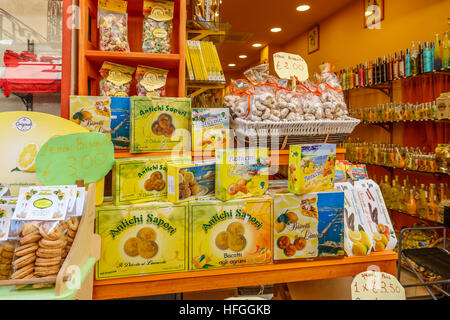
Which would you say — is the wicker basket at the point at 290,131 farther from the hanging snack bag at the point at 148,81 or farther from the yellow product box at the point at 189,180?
the hanging snack bag at the point at 148,81

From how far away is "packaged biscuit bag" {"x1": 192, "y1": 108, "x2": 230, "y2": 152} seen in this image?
4.57ft

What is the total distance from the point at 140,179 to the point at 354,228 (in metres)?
1.00

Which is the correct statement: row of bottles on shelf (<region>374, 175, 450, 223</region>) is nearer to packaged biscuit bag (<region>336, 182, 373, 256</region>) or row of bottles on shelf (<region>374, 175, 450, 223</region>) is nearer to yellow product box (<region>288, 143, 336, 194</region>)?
packaged biscuit bag (<region>336, 182, 373, 256</region>)

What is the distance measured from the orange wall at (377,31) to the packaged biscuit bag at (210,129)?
3.01 m

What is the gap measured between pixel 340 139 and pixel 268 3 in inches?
150

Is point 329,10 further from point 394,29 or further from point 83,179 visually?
point 83,179

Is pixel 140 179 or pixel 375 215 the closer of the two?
pixel 140 179

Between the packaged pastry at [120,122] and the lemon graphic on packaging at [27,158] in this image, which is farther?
the packaged pastry at [120,122]

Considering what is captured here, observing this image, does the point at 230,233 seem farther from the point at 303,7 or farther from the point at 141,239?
the point at 303,7

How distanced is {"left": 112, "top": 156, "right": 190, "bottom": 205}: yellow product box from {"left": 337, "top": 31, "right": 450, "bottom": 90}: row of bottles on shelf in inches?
116

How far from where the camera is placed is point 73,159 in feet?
3.47

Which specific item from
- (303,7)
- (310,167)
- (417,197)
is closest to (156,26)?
(310,167)

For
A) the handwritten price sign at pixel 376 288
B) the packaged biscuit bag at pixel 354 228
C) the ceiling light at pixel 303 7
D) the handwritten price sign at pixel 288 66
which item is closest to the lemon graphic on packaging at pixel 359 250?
the packaged biscuit bag at pixel 354 228

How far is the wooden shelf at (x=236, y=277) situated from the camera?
4.09 feet
